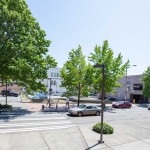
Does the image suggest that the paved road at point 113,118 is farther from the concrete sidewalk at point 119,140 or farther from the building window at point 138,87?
the building window at point 138,87

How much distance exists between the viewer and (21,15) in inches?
952

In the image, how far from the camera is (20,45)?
75.8 feet

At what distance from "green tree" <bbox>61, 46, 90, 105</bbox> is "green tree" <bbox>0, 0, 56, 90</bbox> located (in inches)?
303

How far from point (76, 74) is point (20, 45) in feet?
41.6

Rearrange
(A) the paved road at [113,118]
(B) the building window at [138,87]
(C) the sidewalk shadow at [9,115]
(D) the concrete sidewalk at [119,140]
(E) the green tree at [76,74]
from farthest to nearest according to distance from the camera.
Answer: (B) the building window at [138,87]
(E) the green tree at [76,74]
(A) the paved road at [113,118]
(C) the sidewalk shadow at [9,115]
(D) the concrete sidewalk at [119,140]

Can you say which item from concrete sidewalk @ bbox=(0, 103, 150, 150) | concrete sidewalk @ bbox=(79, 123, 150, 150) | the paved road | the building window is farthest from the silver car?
the building window

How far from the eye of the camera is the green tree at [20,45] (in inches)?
894

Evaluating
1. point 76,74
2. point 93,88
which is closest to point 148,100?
point 93,88

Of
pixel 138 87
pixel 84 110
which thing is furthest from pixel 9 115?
pixel 138 87

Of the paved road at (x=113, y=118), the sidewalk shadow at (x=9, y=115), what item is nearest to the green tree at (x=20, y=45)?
the sidewalk shadow at (x=9, y=115)

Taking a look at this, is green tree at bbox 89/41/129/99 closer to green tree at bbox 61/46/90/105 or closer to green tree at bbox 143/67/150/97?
green tree at bbox 61/46/90/105

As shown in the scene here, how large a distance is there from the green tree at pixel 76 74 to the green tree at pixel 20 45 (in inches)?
303

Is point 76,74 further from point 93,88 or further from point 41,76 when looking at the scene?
point 41,76

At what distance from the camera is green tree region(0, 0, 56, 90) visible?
22.7 m
